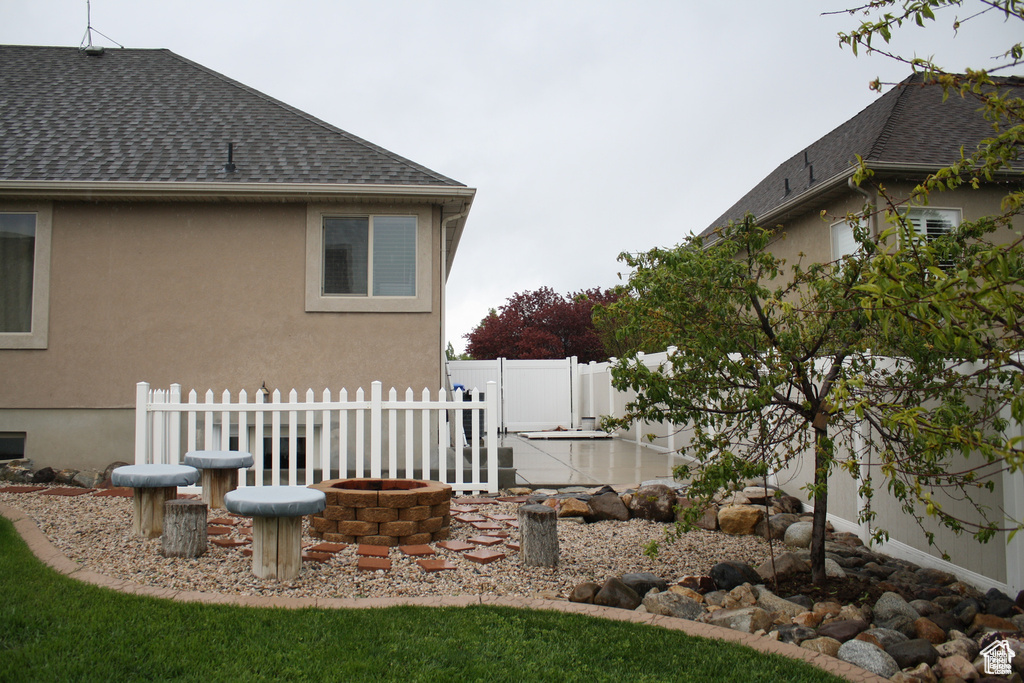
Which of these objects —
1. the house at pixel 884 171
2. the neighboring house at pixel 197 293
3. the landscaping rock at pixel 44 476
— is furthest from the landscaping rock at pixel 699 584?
the landscaping rock at pixel 44 476

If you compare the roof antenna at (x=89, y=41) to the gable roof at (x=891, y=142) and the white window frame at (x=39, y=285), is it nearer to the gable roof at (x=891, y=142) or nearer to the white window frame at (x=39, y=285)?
the white window frame at (x=39, y=285)

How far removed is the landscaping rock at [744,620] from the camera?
4.11 meters

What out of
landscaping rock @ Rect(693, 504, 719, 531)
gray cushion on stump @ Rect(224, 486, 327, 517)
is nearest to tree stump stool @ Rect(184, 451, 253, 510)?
gray cushion on stump @ Rect(224, 486, 327, 517)

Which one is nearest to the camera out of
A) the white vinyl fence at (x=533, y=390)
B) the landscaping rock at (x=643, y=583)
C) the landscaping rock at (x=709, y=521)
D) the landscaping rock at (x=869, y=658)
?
the landscaping rock at (x=869, y=658)

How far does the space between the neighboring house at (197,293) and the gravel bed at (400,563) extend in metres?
2.97

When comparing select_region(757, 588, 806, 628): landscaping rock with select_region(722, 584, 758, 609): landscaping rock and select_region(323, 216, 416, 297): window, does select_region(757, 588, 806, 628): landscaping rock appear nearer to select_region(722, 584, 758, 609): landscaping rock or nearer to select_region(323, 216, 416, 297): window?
select_region(722, 584, 758, 609): landscaping rock

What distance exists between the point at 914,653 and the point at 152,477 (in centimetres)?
520

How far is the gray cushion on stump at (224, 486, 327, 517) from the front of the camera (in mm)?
4559

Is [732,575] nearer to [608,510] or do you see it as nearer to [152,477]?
[608,510]

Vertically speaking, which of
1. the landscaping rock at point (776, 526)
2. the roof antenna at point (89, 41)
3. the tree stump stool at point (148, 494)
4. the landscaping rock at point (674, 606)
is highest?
the roof antenna at point (89, 41)

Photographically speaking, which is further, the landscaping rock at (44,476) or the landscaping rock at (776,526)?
the landscaping rock at (44,476)

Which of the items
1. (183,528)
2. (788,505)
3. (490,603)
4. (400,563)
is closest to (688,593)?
(490,603)

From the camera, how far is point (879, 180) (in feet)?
34.7

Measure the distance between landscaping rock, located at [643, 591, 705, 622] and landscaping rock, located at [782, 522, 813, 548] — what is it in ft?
6.38
